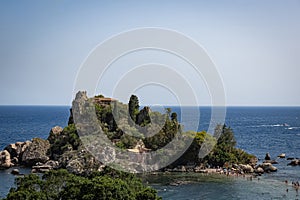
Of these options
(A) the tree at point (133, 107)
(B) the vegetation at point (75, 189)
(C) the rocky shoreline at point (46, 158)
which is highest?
(A) the tree at point (133, 107)

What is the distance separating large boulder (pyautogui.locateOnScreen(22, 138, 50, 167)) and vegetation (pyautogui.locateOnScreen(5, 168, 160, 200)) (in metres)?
36.9

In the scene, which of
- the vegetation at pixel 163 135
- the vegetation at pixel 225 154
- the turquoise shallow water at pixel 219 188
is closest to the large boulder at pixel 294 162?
the vegetation at pixel 163 135

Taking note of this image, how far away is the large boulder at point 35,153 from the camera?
7194 centimetres

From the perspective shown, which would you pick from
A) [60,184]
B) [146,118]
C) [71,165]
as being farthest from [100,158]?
[60,184]

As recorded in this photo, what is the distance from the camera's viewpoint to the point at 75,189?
32.6m

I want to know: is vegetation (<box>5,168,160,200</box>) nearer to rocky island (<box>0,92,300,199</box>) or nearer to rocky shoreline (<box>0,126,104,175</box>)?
rocky shoreline (<box>0,126,104,175</box>)

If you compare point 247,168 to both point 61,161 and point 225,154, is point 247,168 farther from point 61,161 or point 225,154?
point 61,161

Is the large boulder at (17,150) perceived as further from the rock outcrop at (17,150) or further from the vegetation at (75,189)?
the vegetation at (75,189)

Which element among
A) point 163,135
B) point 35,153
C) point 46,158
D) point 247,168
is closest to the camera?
point 247,168

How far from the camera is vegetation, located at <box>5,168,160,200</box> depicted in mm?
31031

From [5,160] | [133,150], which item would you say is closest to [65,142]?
[5,160]

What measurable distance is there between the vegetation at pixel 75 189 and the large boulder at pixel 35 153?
36914mm

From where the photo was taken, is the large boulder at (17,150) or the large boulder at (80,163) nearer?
the large boulder at (80,163)

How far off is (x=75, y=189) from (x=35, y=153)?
43.2 meters
